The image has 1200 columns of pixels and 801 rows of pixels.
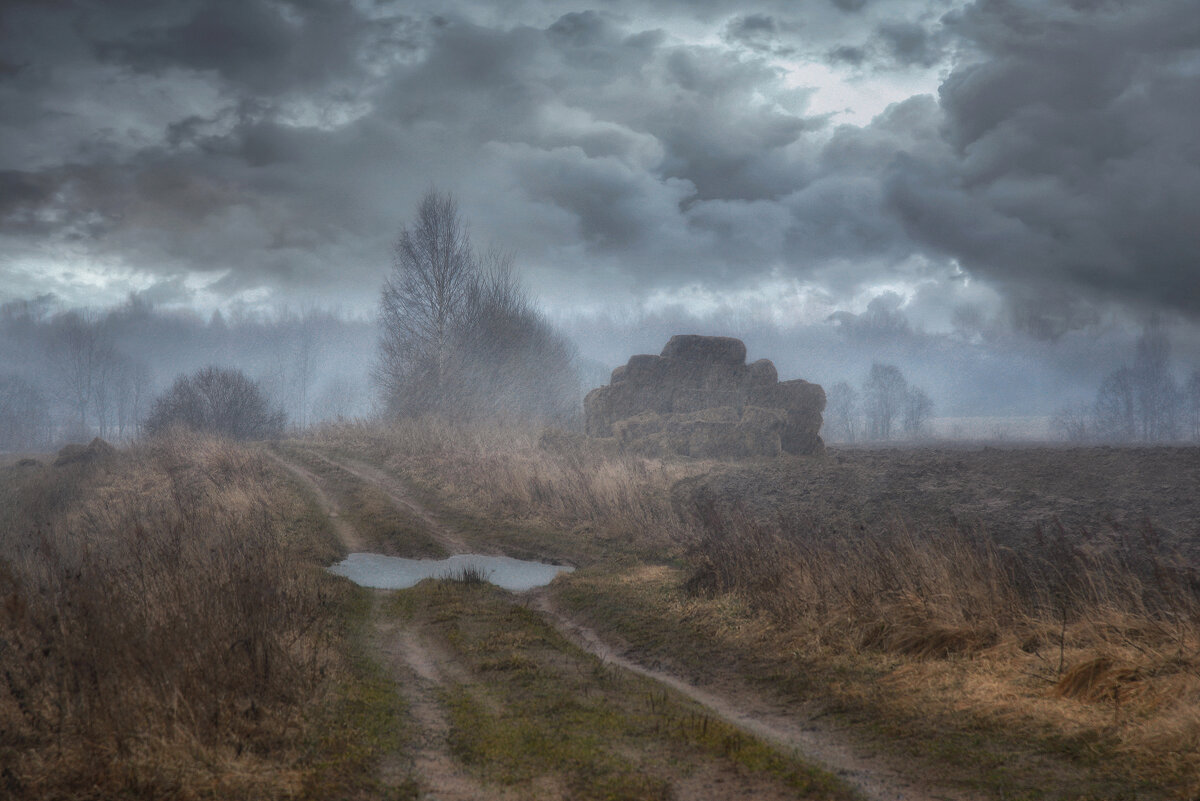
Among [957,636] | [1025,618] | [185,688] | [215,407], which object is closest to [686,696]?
[957,636]

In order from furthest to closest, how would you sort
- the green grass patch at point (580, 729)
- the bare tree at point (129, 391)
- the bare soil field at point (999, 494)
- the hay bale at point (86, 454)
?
the bare tree at point (129, 391), the hay bale at point (86, 454), the bare soil field at point (999, 494), the green grass patch at point (580, 729)

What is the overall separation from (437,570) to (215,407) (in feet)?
110

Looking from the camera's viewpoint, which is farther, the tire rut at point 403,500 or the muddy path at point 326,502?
the tire rut at point 403,500

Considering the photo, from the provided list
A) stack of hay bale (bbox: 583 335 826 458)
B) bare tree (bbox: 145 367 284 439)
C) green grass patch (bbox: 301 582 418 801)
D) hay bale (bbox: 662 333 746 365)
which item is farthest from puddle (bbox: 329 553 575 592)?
bare tree (bbox: 145 367 284 439)

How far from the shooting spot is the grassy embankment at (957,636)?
4.81m

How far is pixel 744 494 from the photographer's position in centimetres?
1530

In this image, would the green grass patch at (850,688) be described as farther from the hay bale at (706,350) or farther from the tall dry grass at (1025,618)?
the hay bale at (706,350)

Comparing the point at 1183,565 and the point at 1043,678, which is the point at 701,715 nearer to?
the point at 1043,678

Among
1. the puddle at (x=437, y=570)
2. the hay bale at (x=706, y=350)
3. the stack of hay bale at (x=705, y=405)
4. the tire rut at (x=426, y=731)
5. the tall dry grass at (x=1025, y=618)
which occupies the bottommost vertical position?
the puddle at (x=437, y=570)

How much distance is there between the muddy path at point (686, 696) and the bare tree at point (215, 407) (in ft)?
115

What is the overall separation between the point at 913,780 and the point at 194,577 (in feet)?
22.9

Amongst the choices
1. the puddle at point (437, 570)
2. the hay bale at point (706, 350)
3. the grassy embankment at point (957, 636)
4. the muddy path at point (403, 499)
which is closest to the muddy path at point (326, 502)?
the puddle at point (437, 570)

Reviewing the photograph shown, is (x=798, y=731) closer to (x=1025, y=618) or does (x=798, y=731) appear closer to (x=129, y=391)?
(x=1025, y=618)

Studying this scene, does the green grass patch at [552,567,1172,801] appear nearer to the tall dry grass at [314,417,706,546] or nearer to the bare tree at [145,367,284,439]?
the tall dry grass at [314,417,706,546]
